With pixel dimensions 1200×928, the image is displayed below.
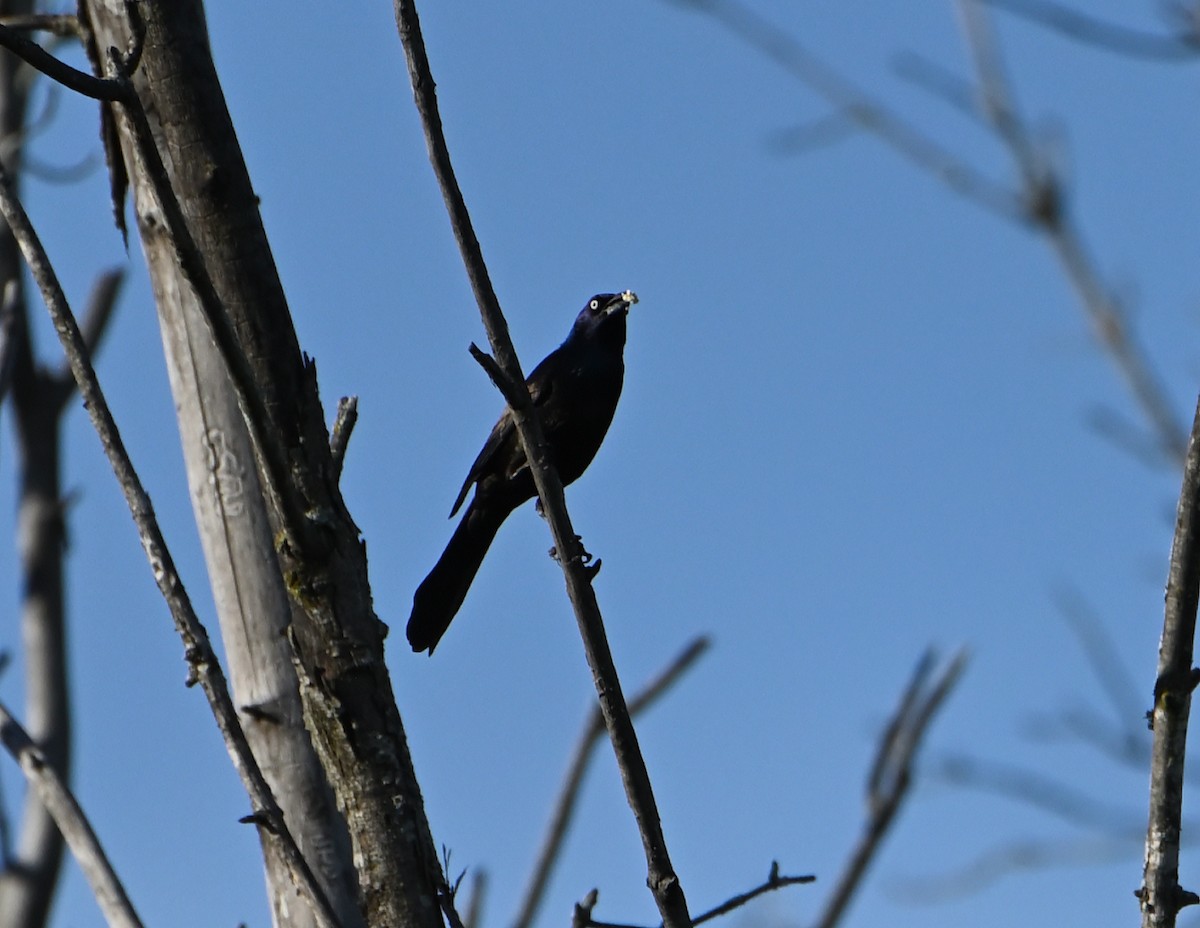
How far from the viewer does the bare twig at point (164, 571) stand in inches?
109

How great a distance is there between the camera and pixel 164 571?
2.89 meters

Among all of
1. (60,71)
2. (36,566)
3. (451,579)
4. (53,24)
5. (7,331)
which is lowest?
(60,71)

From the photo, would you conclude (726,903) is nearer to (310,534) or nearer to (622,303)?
(310,534)

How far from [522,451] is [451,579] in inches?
19.7

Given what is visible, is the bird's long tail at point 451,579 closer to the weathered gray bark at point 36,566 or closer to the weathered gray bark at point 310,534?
the weathered gray bark at point 36,566

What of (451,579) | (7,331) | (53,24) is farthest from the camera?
(451,579)

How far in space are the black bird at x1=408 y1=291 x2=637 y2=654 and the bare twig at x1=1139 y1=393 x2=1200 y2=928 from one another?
3.23m

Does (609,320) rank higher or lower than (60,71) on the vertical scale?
higher

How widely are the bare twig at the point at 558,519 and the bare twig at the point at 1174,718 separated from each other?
69 centimetres

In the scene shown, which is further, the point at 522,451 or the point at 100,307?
the point at 100,307

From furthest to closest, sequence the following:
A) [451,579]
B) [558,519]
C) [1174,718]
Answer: [451,579]
[558,519]
[1174,718]

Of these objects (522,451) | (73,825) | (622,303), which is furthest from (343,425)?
(622,303)

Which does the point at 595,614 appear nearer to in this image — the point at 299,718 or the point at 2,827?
the point at 299,718

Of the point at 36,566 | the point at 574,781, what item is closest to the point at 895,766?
the point at 574,781
